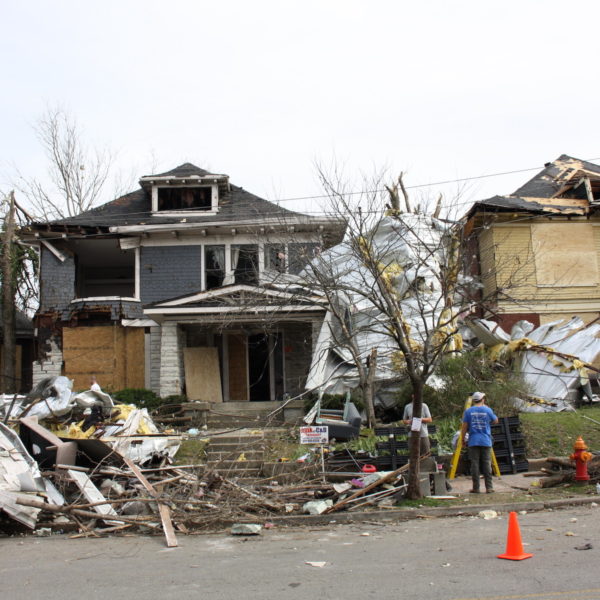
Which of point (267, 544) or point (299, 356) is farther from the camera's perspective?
point (299, 356)

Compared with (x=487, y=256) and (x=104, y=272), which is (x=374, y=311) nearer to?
(x=487, y=256)

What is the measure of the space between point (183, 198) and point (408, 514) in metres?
16.1

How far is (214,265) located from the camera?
20.9 m

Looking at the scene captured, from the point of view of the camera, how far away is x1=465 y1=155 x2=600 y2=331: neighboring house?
19.7 meters

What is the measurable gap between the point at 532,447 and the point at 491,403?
142cm

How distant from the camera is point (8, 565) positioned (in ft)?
22.3

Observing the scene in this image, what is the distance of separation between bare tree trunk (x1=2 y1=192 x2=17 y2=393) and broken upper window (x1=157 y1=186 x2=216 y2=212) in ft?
18.4

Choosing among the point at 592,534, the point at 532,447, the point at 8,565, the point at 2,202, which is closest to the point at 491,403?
the point at 532,447

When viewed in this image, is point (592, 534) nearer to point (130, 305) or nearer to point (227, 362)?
point (227, 362)

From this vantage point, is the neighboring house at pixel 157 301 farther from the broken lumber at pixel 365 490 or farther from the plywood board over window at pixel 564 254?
the broken lumber at pixel 365 490

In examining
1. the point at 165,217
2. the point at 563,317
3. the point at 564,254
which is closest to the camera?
the point at 563,317

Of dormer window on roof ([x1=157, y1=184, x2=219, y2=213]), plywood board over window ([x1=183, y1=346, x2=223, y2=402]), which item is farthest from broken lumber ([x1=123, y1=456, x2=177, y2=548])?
dormer window on roof ([x1=157, y1=184, x2=219, y2=213])

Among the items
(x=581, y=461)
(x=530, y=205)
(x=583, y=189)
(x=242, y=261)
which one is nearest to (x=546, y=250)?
(x=530, y=205)

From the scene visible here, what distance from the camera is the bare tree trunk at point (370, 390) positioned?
1476 centimetres
